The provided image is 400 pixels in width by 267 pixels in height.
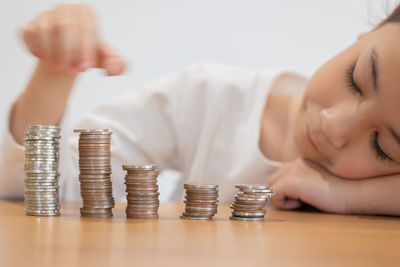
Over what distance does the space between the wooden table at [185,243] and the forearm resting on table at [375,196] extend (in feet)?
0.85

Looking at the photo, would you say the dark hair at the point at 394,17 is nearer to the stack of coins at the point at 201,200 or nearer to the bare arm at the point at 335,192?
the bare arm at the point at 335,192

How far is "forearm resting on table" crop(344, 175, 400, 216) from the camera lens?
1023mm

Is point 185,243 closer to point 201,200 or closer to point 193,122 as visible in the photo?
point 201,200

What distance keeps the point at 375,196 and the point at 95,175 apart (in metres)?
0.54

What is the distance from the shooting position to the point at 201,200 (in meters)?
0.75

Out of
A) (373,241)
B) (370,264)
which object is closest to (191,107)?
(373,241)

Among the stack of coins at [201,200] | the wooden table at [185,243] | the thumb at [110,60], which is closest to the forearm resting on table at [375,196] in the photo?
the wooden table at [185,243]

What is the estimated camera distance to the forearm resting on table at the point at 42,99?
108cm

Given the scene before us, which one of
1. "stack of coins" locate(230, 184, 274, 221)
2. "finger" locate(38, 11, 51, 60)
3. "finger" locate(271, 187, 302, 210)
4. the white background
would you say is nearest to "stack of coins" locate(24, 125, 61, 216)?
"finger" locate(38, 11, 51, 60)

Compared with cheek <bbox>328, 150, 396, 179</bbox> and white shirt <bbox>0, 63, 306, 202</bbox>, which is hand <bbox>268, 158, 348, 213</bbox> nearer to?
cheek <bbox>328, 150, 396, 179</bbox>

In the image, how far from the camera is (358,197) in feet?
3.46

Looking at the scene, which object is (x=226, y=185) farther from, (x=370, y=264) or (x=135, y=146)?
(x=370, y=264)

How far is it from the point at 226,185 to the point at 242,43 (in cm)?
123

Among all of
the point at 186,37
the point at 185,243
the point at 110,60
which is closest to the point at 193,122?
the point at 110,60
